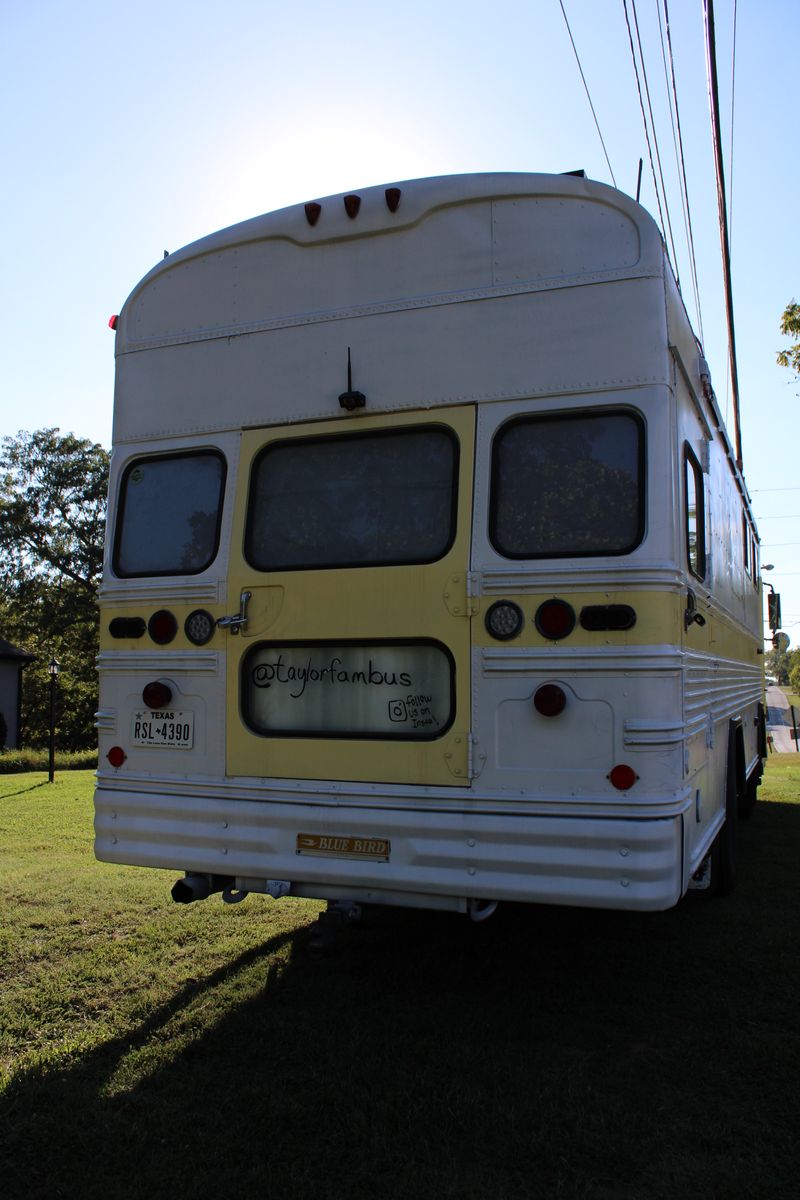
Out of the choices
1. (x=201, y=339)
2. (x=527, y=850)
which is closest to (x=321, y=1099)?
(x=527, y=850)

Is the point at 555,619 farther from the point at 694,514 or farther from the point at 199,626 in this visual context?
the point at 199,626

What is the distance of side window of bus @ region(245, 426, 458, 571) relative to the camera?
3.76 meters

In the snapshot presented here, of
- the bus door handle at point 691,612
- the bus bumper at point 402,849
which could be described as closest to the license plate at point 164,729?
the bus bumper at point 402,849

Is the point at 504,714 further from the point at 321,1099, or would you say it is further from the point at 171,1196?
the point at 171,1196

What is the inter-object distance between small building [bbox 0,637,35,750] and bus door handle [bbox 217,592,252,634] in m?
28.8

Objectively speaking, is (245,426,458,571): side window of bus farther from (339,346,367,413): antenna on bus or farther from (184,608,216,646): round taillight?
(184,608,216,646): round taillight

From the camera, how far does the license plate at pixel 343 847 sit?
3.60 metres

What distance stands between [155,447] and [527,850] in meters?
2.38

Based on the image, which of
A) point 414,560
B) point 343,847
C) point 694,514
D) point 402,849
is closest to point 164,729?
point 343,847

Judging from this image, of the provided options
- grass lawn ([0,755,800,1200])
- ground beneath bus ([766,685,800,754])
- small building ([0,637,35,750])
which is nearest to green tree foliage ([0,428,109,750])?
small building ([0,637,35,750])

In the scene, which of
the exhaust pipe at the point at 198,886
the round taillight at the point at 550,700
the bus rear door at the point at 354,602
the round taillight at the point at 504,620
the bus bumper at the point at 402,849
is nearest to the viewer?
the bus bumper at the point at 402,849

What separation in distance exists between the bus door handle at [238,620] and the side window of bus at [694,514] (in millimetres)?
1808

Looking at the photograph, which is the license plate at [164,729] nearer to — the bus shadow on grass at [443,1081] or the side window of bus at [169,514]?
the side window of bus at [169,514]

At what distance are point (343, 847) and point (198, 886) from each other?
0.71m
